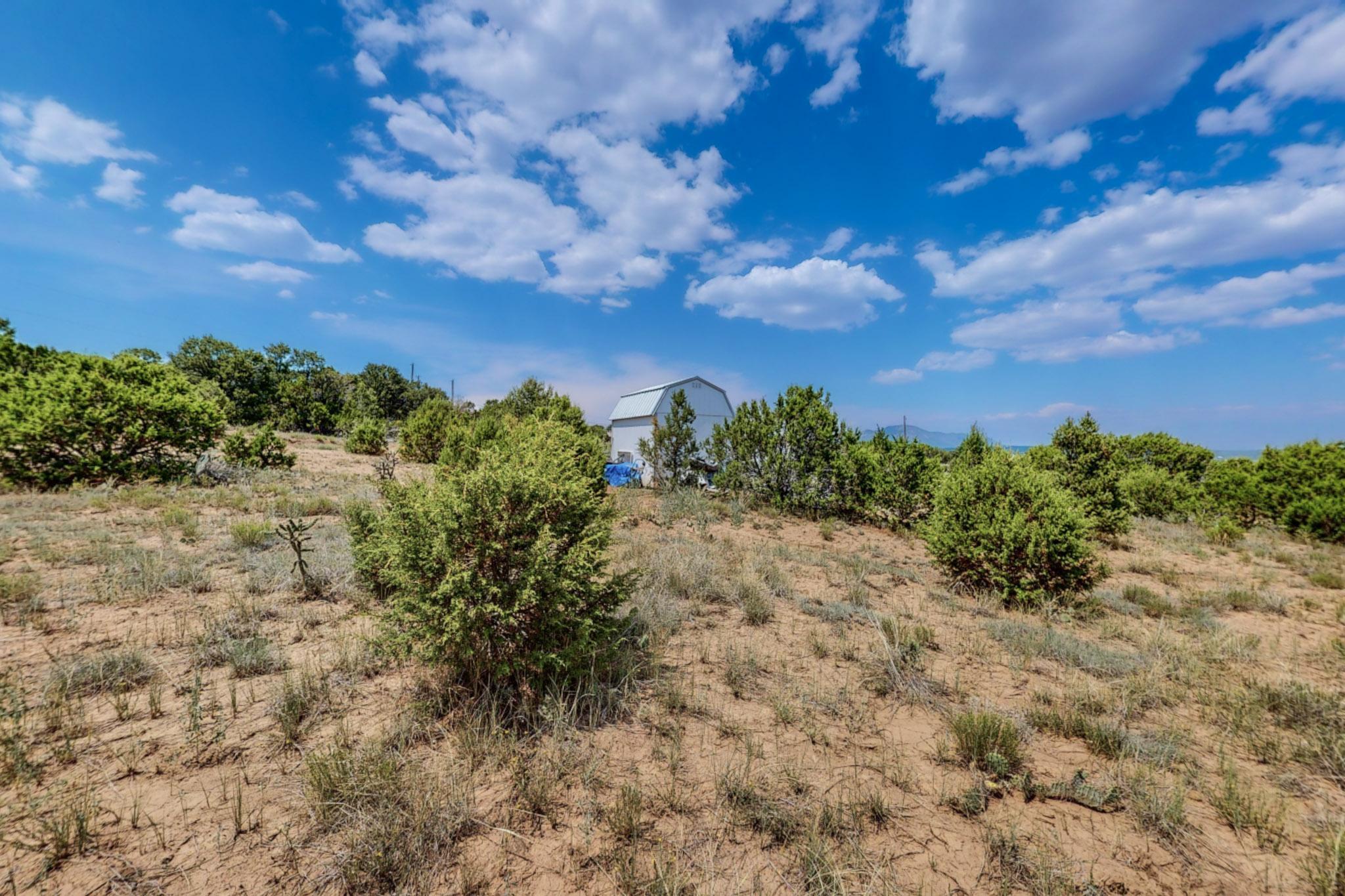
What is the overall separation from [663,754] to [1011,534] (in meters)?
5.74

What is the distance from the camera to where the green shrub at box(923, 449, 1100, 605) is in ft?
20.4

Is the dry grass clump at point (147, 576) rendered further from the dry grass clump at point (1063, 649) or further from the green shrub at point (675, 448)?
the green shrub at point (675, 448)

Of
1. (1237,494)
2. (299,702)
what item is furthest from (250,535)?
(1237,494)

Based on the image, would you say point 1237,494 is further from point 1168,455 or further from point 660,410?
point 660,410

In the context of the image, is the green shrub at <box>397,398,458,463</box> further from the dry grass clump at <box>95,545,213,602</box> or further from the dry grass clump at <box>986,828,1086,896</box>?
the dry grass clump at <box>986,828,1086,896</box>

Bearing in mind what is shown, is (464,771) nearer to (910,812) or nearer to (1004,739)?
(910,812)

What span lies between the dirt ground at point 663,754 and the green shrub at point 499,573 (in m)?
0.36

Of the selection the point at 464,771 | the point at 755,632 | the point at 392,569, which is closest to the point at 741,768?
the point at 464,771

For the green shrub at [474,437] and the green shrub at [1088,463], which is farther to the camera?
the green shrub at [1088,463]

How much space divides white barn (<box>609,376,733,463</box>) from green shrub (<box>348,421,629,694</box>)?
1006 inches

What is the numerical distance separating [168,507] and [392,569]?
744 cm

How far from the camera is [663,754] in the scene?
2914mm

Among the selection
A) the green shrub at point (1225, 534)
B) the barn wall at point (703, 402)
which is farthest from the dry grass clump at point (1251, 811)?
the barn wall at point (703, 402)

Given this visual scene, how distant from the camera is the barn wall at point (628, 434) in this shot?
30.0 metres
